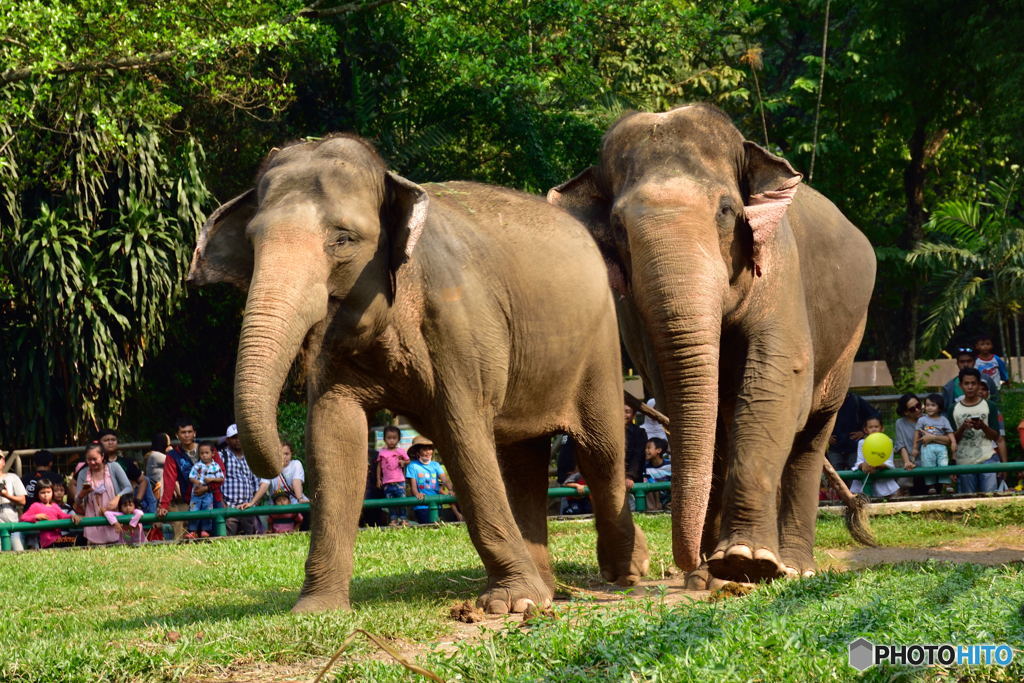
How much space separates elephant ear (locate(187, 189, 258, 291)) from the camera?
6832mm

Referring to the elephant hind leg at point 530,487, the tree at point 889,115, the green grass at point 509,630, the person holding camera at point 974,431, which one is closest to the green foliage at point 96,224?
the tree at point 889,115

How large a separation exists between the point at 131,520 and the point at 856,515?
6.40 metres

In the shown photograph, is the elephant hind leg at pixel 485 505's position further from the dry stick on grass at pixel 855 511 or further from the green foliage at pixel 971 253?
the green foliage at pixel 971 253

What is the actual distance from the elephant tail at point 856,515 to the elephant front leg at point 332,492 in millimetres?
4317

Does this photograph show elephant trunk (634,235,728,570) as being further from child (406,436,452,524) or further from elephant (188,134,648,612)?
child (406,436,452,524)

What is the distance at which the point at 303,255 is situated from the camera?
20.5 feet

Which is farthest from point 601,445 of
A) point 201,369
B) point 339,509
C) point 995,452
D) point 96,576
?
point 201,369

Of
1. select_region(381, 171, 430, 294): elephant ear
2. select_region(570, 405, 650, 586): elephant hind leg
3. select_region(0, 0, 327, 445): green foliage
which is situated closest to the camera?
select_region(381, 171, 430, 294): elephant ear

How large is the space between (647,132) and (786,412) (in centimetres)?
167

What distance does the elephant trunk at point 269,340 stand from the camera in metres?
5.76

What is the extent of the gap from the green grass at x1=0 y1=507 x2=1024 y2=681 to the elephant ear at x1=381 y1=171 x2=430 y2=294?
5.55 ft

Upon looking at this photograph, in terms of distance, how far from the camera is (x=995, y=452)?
13344 mm

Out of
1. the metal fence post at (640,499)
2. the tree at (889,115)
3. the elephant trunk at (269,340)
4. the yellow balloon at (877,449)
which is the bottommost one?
the metal fence post at (640,499)

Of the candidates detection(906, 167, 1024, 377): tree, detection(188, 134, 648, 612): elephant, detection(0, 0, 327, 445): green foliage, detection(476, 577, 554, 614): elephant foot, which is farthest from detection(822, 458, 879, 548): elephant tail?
detection(906, 167, 1024, 377): tree
